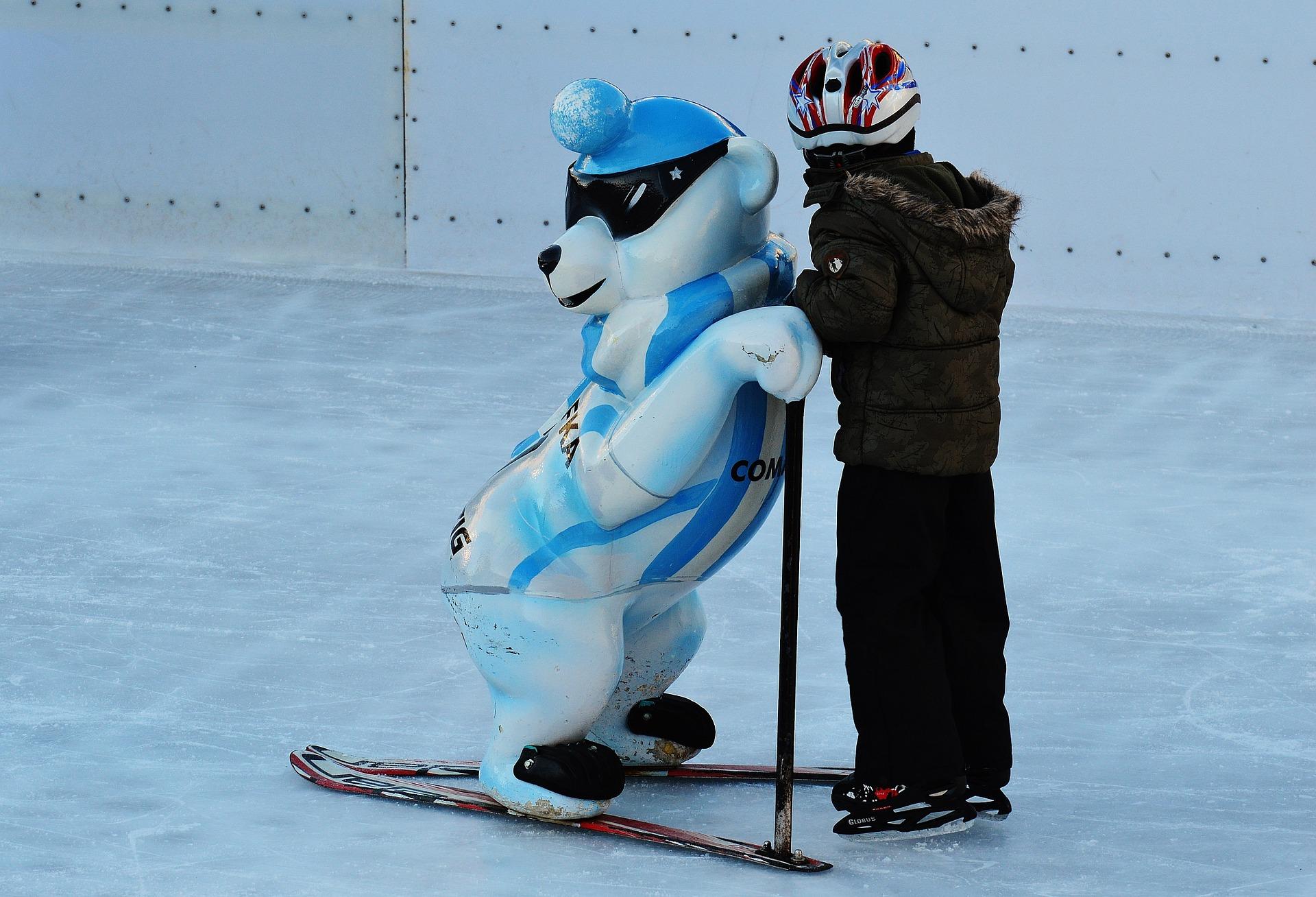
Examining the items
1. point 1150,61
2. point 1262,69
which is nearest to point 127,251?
point 1150,61

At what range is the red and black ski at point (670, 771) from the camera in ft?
9.27

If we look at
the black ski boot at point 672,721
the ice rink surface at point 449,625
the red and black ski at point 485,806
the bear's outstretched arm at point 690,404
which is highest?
the bear's outstretched arm at point 690,404

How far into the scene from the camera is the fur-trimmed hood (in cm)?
232

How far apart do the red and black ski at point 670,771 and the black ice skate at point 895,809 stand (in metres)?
0.25

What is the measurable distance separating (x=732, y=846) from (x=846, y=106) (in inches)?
45.0

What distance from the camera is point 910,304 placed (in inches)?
93.2

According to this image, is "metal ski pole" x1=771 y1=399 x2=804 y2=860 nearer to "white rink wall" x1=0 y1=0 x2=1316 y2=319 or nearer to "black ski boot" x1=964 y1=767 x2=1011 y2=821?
"black ski boot" x1=964 y1=767 x2=1011 y2=821

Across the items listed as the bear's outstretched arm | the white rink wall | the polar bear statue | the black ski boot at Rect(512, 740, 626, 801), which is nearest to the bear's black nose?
the polar bear statue

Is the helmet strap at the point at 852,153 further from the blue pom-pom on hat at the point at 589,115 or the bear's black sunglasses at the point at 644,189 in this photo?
the blue pom-pom on hat at the point at 589,115

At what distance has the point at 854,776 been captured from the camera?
8.42 feet

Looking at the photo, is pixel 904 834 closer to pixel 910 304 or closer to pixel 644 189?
pixel 910 304

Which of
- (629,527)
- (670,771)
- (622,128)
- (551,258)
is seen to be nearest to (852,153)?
(622,128)

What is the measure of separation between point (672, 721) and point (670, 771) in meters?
0.09

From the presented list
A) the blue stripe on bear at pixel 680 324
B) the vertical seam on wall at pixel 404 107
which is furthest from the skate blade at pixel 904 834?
the vertical seam on wall at pixel 404 107
